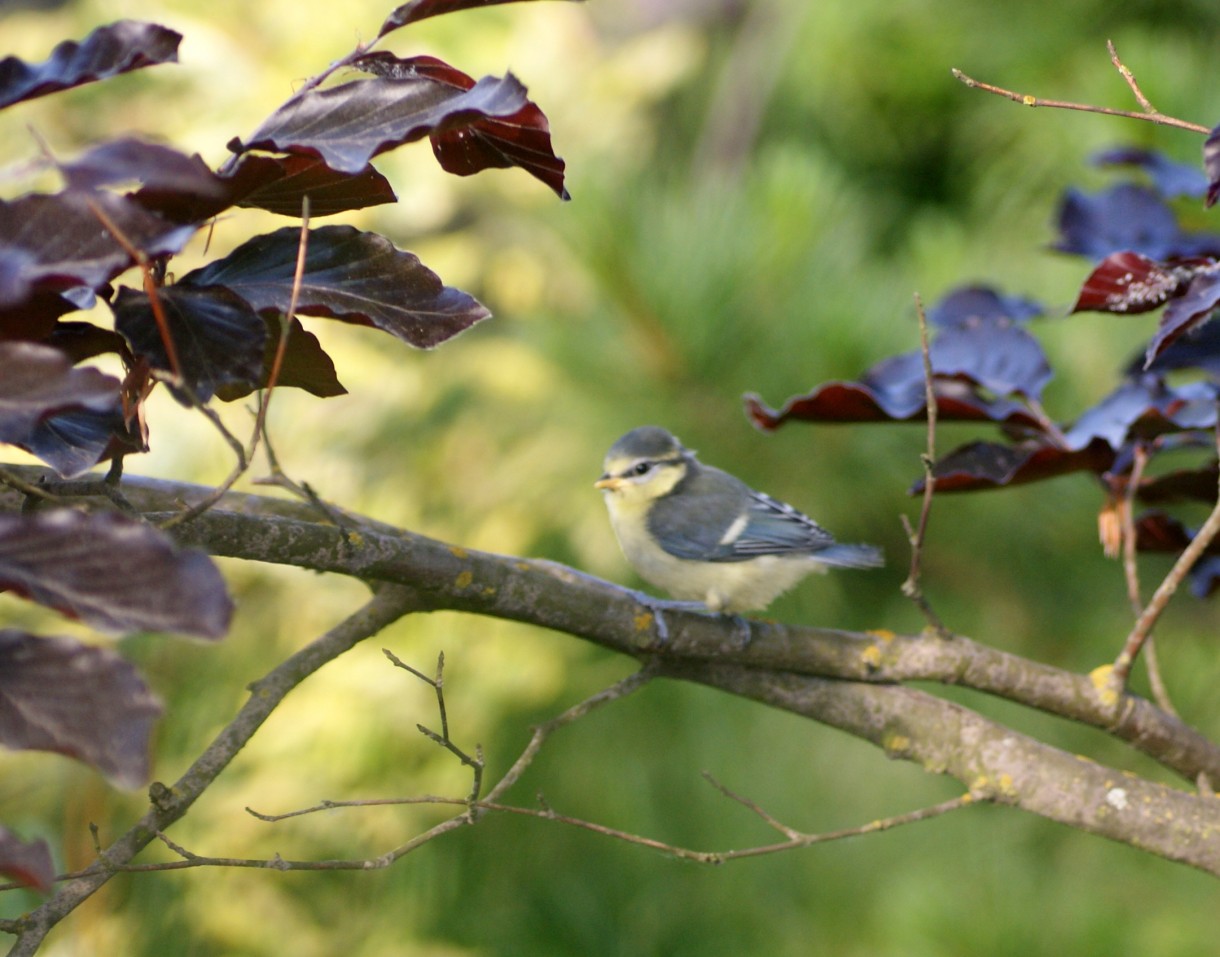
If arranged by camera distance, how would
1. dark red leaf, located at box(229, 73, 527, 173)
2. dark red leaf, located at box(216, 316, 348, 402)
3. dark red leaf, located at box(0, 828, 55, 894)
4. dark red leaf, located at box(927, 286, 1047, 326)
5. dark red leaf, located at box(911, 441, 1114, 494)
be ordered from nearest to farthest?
1. dark red leaf, located at box(0, 828, 55, 894)
2. dark red leaf, located at box(229, 73, 527, 173)
3. dark red leaf, located at box(216, 316, 348, 402)
4. dark red leaf, located at box(911, 441, 1114, 494)
5. dark red leaf, located at box(927, 286, 1047, 326)

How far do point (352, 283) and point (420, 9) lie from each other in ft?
0.43

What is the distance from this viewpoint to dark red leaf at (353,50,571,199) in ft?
1.91

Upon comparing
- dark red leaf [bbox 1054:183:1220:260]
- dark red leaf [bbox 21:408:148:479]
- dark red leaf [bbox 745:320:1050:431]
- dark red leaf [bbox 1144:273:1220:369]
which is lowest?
dark red leaf [bbox 745:320:1050:431]

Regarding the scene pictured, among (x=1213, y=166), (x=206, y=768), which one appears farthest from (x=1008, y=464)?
(x=206, y=768)

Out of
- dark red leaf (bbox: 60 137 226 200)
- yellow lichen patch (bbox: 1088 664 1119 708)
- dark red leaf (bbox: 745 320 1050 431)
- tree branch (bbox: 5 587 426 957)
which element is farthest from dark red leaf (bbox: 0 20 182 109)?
yellow lichen patch (bbox: 1088 664 1119 708)

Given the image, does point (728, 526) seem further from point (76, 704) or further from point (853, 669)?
point (76, 704)

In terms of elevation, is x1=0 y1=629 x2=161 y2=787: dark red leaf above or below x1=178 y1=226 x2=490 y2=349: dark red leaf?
below

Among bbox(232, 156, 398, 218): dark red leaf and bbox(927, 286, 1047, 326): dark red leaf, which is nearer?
bbox(232, 156, 398, 218): dark red leaf

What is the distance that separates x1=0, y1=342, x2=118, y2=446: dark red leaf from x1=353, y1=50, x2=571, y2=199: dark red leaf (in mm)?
232

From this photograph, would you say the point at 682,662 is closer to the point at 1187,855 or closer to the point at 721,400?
the point at 1187,855

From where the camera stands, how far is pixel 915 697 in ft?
2.88

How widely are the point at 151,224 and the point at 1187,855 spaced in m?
0.75

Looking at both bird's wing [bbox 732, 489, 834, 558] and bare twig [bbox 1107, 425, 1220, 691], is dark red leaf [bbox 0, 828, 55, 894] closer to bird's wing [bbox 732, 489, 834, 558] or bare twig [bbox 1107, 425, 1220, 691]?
bare twig [bbox 1107, 425, 1220, 691]

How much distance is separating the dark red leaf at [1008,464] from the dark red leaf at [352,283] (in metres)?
0.41
